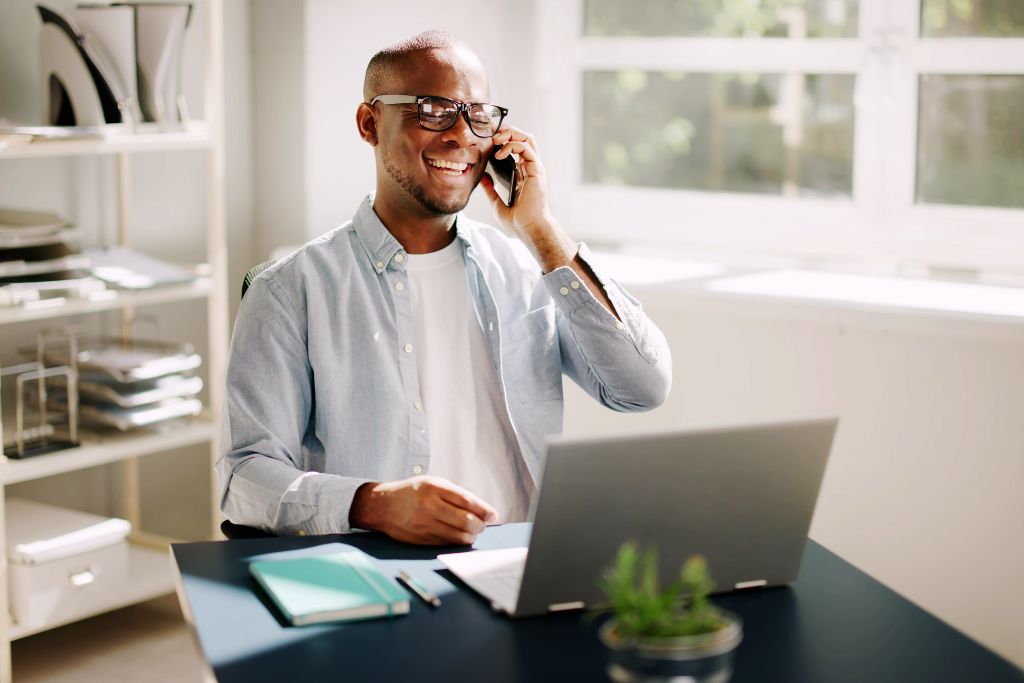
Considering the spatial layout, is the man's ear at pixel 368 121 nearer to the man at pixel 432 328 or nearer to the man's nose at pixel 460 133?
the man at pixel 432 328

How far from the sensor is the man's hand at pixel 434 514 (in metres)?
1.50

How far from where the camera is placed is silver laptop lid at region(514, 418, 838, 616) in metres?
1.21

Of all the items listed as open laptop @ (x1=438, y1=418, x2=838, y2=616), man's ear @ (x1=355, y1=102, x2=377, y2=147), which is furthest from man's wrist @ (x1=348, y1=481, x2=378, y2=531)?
man's ear @ (x1=355, y1=102, x2=377, y2=147)

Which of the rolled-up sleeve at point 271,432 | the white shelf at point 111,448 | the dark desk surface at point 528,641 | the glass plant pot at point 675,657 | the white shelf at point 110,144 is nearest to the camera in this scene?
the glass plant pot at point 675,657

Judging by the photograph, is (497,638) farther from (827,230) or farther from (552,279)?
(827,230)

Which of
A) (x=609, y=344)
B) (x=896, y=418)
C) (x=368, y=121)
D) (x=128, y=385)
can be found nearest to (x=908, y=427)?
(x=896, y=418)

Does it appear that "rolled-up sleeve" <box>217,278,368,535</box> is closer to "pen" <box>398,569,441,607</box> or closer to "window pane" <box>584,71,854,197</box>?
"pen" <box>398,569,441,607</box>

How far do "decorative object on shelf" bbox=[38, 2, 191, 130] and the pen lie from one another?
5.59ft

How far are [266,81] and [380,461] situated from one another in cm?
181

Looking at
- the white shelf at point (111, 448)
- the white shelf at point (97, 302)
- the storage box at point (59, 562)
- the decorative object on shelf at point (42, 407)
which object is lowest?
the storage box at point (59, 562)

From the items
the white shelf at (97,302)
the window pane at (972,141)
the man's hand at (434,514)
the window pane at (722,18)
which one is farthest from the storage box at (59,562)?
the window pane at (972,141)

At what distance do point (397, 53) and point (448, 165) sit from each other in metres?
0.20

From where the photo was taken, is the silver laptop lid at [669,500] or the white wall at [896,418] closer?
the silver laptop lid at [669,500]

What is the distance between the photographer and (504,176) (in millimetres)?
2025
